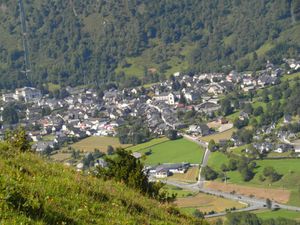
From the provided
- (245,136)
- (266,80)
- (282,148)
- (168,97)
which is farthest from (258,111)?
(168,97)

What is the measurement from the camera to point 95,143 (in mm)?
54344

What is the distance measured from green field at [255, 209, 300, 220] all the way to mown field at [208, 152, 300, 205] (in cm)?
172

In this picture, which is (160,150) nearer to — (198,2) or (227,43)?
(227,43)

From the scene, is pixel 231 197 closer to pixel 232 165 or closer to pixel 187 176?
pixel 232 165

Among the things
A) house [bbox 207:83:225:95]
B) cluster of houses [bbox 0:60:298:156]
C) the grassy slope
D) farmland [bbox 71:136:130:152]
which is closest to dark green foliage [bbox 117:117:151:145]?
farmland [bbox 71:136:130:152]

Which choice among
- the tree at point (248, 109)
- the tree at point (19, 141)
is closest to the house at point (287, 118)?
the tree at point (248, 109)

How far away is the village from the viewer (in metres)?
56.3

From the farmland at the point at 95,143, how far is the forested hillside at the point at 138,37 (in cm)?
3120

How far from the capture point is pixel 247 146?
45125 mm

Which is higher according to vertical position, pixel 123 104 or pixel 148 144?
pixel 148 144

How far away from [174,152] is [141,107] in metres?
25.0

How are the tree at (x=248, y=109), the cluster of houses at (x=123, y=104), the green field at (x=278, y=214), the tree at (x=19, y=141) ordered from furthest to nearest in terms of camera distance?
the cluster of houses at (x=123, y=104) < the tree at (x=248, y=109) < the green field at (x=278, y=214) < the tree at (x=19, y=141)

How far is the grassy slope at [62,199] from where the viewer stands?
15.1 feet

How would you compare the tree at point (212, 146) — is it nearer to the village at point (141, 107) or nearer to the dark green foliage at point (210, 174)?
the village at point (141, 107)
